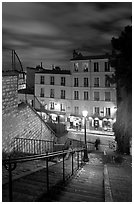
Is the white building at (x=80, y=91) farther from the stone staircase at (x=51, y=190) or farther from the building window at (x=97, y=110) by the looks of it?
the stone staircase at (x=51, y=190)

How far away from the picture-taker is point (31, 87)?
2553 cm

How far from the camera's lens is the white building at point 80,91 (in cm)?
2145

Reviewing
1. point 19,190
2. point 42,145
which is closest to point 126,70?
point 19,190

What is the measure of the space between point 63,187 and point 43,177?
0.57 meters

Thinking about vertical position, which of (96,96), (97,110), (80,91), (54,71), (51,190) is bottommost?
(51,190)

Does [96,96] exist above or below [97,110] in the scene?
above

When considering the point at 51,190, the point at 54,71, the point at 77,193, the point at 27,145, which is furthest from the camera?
the point at 54,71

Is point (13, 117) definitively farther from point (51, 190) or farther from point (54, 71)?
point (54, 71)

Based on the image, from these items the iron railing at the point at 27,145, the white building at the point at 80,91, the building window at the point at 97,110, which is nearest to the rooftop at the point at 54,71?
the white building at the point at 80,91

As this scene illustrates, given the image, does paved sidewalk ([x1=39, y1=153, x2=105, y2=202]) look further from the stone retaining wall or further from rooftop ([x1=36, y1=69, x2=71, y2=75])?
rooftop ([x1=36, y1=69, x2=71, y2=75])

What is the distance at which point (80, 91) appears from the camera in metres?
22.8

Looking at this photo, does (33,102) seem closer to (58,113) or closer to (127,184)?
(58,113)

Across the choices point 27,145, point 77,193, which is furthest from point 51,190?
point 27,145

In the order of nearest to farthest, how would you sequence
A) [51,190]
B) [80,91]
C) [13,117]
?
1. [51,190]
2. [13,117]
3. [80,91]
